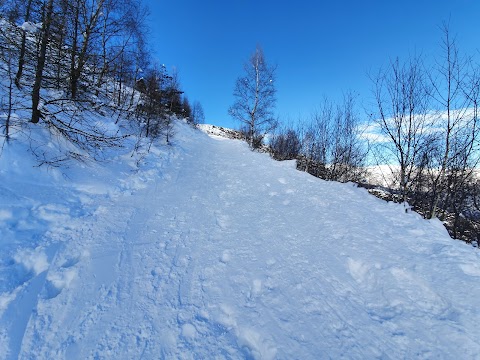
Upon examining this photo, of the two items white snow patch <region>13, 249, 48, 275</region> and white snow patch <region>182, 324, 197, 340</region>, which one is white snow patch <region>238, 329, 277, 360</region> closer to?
white snow patch <region>182, 324, 197, 340</region>

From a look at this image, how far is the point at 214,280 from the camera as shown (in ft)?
8.29

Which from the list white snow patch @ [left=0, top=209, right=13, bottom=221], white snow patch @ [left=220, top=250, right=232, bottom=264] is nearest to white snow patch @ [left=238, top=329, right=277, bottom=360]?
white snow patch @ [left=220, top=250, right=232, bottom=264]

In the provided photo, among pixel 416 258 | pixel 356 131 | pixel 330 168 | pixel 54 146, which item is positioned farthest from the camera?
pixel 330 168

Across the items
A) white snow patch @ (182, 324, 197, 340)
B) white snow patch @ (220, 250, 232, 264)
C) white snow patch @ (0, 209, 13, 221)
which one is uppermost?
white snow patch @ (0, 209, 13, 221)

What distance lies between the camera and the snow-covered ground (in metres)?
1.82

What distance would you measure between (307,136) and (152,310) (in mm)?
13335

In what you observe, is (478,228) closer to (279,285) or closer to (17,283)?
(279,285)

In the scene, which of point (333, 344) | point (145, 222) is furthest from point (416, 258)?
point (145, 222)

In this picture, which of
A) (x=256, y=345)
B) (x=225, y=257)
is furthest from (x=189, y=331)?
(x=225, y=257)

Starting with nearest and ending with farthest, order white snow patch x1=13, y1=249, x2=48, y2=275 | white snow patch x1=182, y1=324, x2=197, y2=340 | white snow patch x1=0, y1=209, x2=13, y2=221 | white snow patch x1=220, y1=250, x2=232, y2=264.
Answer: white snow patch x1=182, y1=324, x2=197, y2=340 < white snow patch x1=13, y1=249, x2=48, y2=275 < white snow patch x1=0, y1=209, x2=13, y2=221 < white snow patch x1=220, y1=250, x2=232, y2=264

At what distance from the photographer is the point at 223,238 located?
3.45 meters

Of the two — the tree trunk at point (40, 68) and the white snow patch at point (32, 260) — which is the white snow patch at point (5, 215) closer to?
the white snow patch at point (32, 260)

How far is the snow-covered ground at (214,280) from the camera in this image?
1817 millimetres

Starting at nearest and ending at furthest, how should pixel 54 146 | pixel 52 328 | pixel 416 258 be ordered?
pixel 52 328
pixel 416 258
pixel 54 146
